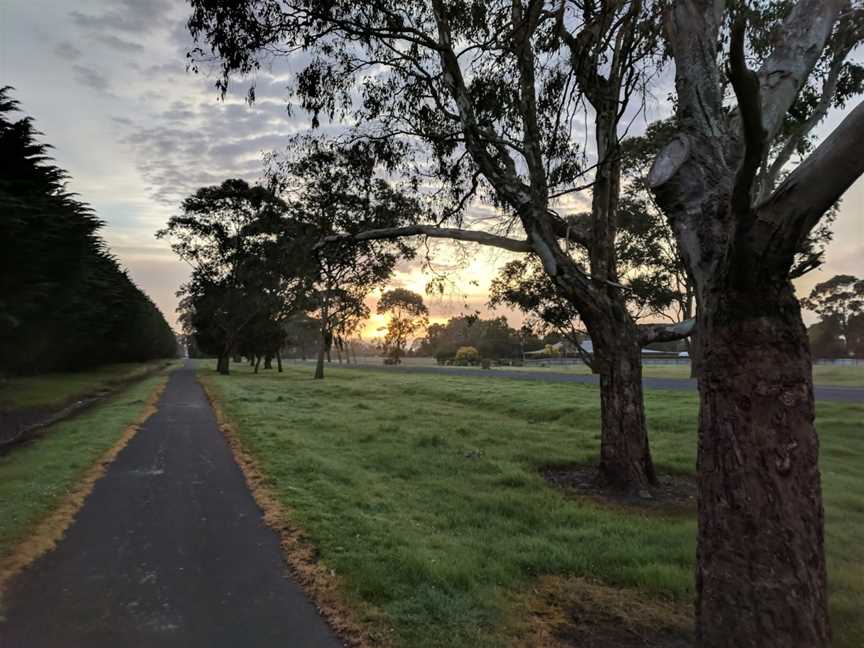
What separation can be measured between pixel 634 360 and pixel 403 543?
4389 mm

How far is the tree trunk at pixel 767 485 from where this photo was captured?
3023mm

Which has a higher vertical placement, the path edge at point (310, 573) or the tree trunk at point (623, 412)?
the tree trunk at point (623, 412)

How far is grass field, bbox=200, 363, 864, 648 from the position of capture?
4043mm

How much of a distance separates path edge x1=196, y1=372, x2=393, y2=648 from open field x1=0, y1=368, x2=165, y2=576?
7.27ft

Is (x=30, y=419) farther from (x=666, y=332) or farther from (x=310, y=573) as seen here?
(x=666, y=332)

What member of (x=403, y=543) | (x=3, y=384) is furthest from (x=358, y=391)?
(x=403, y=543)

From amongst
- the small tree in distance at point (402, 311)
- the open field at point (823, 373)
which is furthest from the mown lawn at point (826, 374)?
the small tree in distance at point (402, 311)

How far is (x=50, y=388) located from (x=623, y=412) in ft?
76.8

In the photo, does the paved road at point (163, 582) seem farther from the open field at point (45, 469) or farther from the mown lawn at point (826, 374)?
the mown lawn at point (826, 374)

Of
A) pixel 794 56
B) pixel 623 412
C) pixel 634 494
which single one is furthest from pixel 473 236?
pixel 794 56

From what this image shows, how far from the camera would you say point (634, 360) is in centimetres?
786

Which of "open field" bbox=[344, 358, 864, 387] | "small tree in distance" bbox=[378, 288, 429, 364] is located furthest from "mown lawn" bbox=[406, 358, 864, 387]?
"small tree in distance" bbox=[378, 288, 429, 364]

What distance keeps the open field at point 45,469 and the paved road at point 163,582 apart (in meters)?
0.44

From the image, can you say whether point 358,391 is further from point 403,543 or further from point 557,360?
point 557,360
